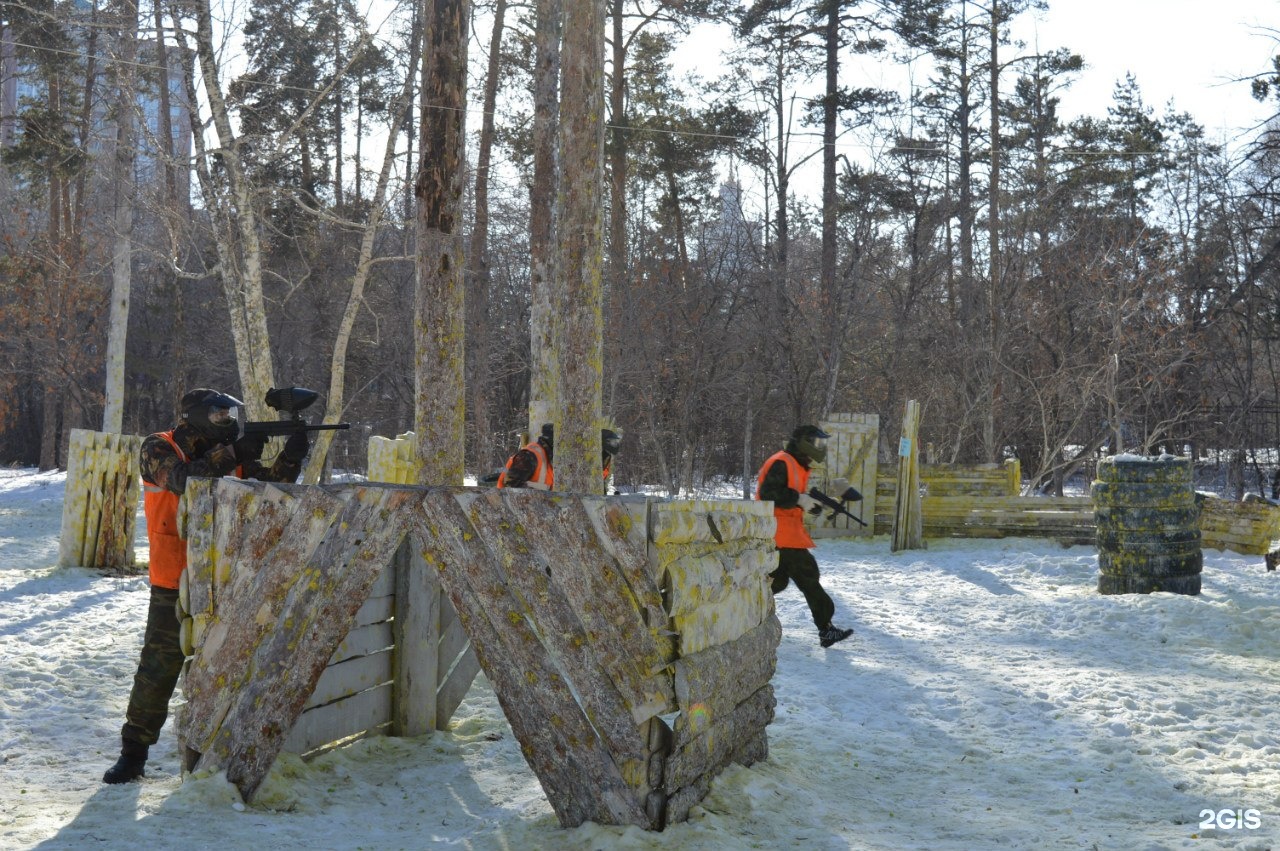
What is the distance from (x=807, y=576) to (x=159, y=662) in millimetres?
4612

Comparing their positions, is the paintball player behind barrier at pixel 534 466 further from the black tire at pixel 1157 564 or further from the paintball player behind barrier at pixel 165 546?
the black tire at pixel 1157 564

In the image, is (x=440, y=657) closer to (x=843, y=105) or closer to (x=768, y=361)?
(x=768, y=361)

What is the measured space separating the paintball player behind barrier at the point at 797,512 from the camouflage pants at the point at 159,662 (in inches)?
163

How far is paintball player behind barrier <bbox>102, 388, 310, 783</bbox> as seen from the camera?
4664 millimetres

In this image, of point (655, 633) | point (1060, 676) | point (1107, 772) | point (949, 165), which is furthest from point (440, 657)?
point (949, 165)

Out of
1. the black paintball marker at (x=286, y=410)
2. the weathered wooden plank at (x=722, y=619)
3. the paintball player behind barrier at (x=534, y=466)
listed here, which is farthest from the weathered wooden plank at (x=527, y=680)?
the paintball player behind barrier at (x=534, y=466)

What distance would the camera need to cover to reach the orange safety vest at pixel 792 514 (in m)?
7.84

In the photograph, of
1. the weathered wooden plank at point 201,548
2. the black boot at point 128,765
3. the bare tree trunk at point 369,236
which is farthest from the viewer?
the bare tree trunk at point 369,236

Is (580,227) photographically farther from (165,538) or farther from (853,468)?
(853,468)

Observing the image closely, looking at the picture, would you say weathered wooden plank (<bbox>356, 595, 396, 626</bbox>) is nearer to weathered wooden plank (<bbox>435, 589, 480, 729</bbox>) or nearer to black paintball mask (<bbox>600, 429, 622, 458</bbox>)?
weathered wooden plank (<bbox>435, 589, 480, 729</bbox>)

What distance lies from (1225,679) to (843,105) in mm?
18669

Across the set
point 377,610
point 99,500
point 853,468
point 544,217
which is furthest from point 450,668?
point 853,468

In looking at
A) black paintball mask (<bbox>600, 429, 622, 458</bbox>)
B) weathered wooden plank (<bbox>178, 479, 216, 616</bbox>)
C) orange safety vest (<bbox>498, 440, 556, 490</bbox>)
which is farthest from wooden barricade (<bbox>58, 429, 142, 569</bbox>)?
weathered wooden plank (<bbox>178, 479, 216, 616</bbox>)

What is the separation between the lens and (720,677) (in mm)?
4441
